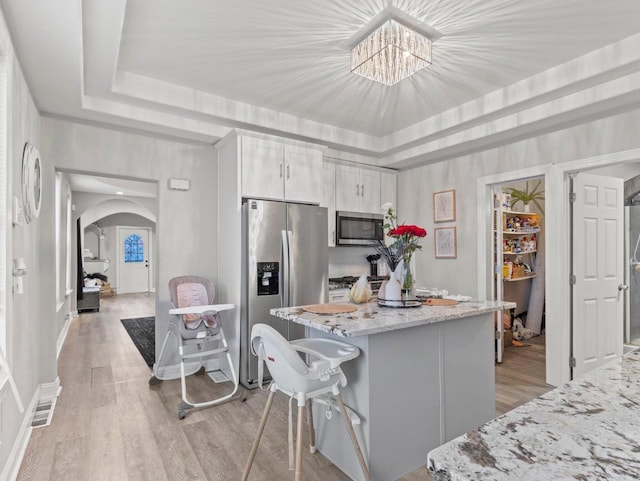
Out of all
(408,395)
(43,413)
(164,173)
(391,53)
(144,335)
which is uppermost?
(391,53)

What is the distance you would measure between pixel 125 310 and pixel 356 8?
8003mm

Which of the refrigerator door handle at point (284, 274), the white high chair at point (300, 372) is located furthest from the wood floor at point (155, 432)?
the refrigerator door handle at point (284, 274)

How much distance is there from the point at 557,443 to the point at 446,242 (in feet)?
13.3

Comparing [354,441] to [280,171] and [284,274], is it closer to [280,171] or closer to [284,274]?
[284,274]

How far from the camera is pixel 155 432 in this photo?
8.44 feet

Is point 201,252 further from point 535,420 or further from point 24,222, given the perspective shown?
point 535,420

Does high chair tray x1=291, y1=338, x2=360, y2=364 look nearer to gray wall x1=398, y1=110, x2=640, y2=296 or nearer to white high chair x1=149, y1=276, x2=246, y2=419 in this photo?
white high chair x1=149, y1=276, x2=246, y2=419

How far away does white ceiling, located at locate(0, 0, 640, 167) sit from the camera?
2.20 m

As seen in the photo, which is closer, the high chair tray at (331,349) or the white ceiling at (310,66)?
the high chair tray at (331,349)

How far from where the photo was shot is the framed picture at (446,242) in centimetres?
441

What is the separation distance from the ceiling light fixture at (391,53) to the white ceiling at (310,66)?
0.11 metres

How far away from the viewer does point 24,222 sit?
2.45 m

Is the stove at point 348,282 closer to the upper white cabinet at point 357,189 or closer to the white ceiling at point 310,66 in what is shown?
the upper white cabinet at point 357,189

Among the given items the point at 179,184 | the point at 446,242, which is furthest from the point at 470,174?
the point at 179,184
